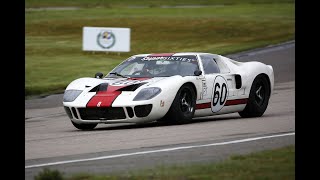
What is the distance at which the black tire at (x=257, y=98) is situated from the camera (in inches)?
569

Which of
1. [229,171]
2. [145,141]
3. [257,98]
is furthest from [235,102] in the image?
[229,171]

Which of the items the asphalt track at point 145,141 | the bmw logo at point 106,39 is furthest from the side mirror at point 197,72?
the bmw logo at point 106,39

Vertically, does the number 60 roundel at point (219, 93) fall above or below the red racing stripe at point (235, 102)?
above

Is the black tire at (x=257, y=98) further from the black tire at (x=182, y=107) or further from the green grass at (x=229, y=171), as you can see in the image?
the green grass at (x=229, y=171)

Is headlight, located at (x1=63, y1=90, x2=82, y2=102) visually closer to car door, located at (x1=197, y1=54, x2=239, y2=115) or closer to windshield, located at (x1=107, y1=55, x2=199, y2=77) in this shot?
windshield, located at (x1=107, y1=55, x2=199, y2=77)

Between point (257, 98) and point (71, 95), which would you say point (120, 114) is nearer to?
point (71, 95)

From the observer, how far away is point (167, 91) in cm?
1266

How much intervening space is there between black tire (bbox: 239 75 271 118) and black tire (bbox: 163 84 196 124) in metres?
1.48

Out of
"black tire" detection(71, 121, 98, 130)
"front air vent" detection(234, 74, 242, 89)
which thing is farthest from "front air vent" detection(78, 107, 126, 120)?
"front air vent" detection(234, 74, 242, 89)
